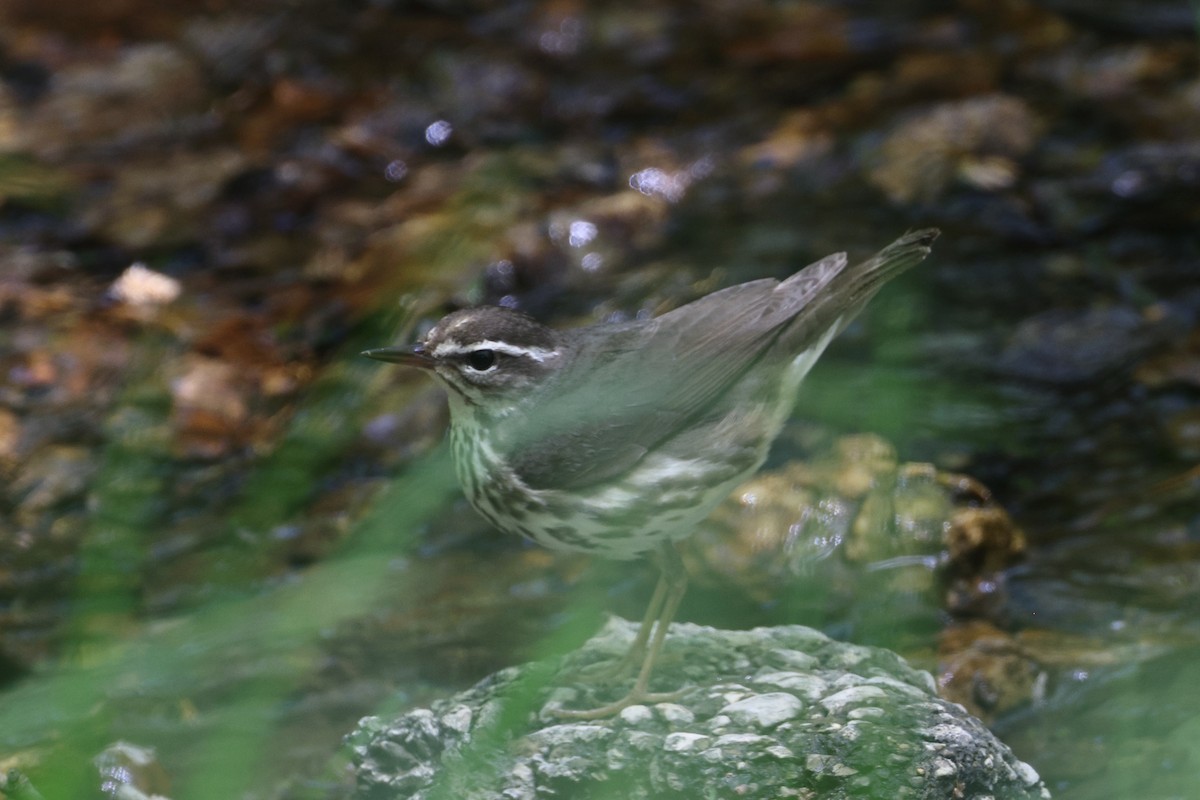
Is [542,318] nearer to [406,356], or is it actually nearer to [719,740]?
[406,356]

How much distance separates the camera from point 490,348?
557 cm

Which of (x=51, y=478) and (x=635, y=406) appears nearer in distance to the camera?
(x=635, y=406)

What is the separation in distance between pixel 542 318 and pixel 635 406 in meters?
3.54

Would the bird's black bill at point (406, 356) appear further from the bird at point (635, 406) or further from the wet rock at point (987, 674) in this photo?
the wet rock at point (987, 674)

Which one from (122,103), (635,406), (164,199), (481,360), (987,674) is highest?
(122,103)

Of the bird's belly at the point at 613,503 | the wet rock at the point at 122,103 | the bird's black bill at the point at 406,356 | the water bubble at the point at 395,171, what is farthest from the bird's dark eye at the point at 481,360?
the wet rock at the point at 122,103

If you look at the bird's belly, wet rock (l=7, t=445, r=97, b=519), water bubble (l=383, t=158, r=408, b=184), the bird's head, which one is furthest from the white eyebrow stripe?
water bubble (l=383, t=158, r=408, b=184)

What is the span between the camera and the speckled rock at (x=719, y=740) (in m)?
4.44

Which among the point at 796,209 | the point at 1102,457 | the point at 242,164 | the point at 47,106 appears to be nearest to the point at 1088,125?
the point at 796,209

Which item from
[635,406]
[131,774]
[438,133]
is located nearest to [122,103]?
[438,133]

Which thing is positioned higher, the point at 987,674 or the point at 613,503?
the point at 613,503

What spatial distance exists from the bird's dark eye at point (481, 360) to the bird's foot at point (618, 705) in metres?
1.36

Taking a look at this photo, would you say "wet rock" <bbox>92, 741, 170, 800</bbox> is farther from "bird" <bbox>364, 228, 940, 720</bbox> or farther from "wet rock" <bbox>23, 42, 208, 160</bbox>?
"wet rock" <bbox>23, 42, 208, 160</bbox>

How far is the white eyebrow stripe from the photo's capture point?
550cm
